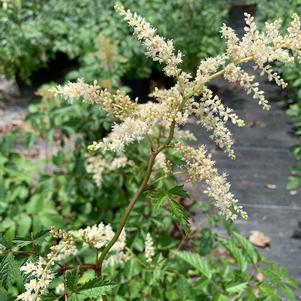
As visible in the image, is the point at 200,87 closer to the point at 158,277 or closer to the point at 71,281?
the point at 71,281

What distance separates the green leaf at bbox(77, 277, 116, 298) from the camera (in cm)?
105

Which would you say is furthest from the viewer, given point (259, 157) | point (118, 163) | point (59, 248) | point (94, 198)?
point (259, 157)

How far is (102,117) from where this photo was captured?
104 inches

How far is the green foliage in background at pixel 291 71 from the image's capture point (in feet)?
9.68

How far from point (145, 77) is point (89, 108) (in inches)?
80.1

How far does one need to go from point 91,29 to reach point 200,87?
390cm

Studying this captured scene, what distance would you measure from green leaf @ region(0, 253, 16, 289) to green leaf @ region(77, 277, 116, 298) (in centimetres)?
15

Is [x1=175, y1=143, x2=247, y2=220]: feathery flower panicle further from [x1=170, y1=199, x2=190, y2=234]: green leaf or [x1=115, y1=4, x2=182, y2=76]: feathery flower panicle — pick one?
[x1=115, y1=4, x2=182, y2=76]: feathery flower panicle


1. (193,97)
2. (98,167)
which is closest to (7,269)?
(193,97)

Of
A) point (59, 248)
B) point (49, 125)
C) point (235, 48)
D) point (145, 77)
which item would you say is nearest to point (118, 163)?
point (49, 125)

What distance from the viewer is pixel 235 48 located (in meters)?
0.99

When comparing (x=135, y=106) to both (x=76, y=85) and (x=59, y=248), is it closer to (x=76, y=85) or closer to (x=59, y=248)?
(x=76, y=85)

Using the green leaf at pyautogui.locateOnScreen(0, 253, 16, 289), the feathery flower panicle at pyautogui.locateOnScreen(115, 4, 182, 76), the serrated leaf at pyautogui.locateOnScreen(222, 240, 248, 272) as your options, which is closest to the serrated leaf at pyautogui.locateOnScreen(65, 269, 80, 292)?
the green leaf at pyautogui.locateOnScreen(0, 253, 16, 289)

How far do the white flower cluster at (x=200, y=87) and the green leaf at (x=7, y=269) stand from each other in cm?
30
